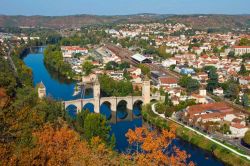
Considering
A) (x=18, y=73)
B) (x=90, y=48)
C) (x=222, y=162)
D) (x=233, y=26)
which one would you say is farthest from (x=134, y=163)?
(x=233, y=26)

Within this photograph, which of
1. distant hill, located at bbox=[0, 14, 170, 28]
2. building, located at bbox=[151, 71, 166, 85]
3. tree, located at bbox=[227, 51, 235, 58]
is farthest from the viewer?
distant hill, located at bbox=[0, 14, 170, 28]

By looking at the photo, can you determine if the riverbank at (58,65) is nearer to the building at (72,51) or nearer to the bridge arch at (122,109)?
the building at (72,51)

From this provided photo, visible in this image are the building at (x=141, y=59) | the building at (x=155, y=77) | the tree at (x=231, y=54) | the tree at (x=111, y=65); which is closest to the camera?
the building at (x=155, y=77)

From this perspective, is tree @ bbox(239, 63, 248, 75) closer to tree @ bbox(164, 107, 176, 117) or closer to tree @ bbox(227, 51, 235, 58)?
tree @ bbox(227, 51, 235, 58)

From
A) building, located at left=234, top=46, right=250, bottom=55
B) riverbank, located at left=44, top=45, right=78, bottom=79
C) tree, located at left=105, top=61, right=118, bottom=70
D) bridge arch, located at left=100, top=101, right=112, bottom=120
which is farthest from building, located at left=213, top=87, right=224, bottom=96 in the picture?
building, located at left=234, top=46, right=250, bottom=55

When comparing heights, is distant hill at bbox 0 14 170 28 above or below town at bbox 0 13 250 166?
above

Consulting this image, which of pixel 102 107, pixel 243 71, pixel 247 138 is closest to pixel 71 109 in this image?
pixel 102 107

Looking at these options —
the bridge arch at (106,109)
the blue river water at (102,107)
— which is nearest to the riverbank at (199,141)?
the blue river water at (102,107)
